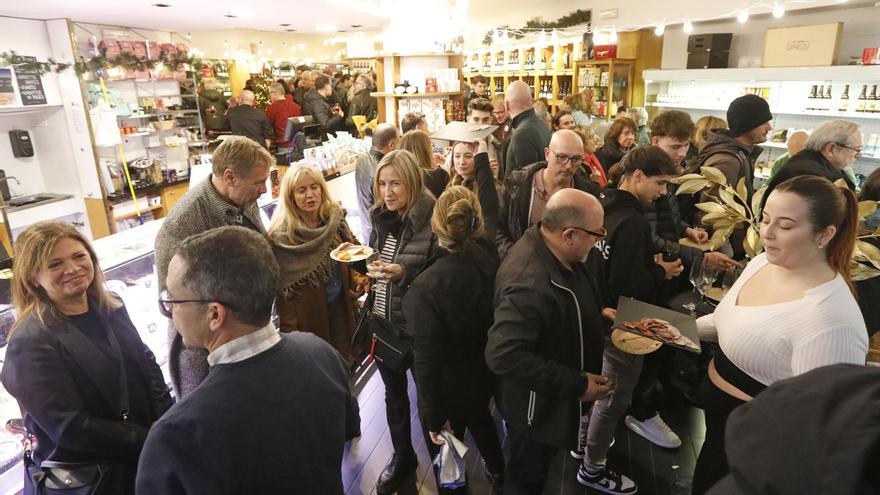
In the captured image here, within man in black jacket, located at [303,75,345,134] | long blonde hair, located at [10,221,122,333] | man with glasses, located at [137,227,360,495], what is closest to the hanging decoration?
man in black jacket, located at [303,75,345,134]

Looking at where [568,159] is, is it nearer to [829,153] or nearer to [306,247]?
[306,247]

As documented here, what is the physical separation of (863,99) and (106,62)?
965cm

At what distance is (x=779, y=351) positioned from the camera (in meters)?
1.59

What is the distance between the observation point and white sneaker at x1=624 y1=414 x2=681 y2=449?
2938mm

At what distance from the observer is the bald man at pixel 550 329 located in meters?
1.85

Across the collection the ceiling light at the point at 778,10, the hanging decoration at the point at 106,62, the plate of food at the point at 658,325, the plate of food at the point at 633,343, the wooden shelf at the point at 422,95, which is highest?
the ceiling light at the point at 778,10

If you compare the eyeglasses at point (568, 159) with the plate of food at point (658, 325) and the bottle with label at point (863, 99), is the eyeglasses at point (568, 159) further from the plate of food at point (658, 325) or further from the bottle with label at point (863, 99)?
the bottle with label at point (863, 99)

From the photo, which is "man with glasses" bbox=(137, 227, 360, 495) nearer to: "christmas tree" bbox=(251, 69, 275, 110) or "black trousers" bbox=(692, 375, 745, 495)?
"black trousers" bbox=(692, 375, 745, 495)

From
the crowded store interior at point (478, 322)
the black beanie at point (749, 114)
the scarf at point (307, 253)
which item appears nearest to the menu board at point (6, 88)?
the crowded store interior at point (478, 322)

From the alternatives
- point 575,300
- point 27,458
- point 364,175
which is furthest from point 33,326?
point 364,175

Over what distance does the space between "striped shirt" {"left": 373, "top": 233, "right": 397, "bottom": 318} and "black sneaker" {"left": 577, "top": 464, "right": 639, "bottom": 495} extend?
139 centimetres

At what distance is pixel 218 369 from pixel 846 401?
1182 mm

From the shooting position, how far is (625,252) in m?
2.39

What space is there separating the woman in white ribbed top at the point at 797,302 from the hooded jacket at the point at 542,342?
510 millimetres
